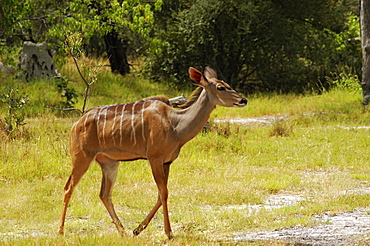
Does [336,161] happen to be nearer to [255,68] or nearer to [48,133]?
[48,133]

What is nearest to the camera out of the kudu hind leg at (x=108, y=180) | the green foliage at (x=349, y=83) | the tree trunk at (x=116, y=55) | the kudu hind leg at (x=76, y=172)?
the kudu hind leg at (x=76, y=172)

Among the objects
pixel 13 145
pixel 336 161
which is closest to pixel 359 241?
pixel 336 161

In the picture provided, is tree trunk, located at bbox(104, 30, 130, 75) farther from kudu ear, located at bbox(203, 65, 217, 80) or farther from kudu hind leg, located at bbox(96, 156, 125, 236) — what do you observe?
kudu ear, located at bbox(203, 65, 217, 80)

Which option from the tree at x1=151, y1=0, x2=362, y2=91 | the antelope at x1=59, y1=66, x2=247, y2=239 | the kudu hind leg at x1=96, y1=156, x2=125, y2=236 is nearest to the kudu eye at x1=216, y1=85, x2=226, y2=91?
the antelope at x1=59, y1=66, x2=247, y2=239

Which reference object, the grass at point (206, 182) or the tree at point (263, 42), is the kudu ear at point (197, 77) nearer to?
the grass at point (206, 182)

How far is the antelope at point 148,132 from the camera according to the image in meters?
6.25

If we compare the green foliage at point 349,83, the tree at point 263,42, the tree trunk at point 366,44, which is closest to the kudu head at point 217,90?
the tree trunk at point 366,44

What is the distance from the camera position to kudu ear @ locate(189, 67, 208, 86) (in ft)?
20.8

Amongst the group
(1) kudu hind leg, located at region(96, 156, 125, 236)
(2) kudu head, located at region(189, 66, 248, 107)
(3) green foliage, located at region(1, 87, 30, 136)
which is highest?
(2) kudu head, located at region(189, 66, 248, 107)

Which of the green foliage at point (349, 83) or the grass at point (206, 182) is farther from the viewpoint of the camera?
the green foliage at point (349, 83)

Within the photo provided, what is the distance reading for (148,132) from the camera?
6.36 m

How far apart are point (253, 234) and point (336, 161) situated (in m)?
4.57

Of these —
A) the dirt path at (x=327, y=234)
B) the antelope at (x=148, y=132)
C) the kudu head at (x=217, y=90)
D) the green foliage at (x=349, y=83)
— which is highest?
the kudu head at (x=217, y=90)

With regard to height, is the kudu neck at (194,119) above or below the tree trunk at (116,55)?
above
